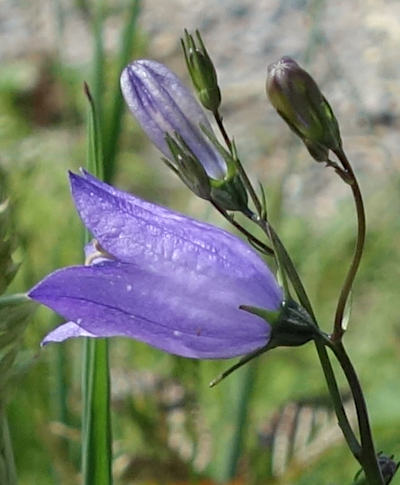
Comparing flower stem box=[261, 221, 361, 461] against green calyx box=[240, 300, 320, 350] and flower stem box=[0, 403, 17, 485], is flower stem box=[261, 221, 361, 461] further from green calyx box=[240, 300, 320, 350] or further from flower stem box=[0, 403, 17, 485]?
flower stem box=[0, 403, 17, 485]

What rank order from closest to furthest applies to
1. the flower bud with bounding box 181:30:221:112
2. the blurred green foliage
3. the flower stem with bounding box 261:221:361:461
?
the flower stem with bounding box 261:221:361:461 < the flower bud with bounding box 181:30:221:112 < the blurred green foliage

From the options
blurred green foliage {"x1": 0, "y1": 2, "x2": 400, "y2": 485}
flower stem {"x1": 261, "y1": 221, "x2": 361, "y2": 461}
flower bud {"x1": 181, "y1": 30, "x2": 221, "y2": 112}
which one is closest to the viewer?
flower stem {"x1": 261, "y1": 221, "x2": 361, "y2": 461}

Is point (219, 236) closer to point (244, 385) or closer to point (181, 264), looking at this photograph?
point (181, 264)

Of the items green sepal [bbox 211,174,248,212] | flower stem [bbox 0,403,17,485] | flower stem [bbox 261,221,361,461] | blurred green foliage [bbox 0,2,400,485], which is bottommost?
blurred green foliage [bbox 0,2,400,485]

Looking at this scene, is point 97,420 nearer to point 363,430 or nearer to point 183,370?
point 363,430

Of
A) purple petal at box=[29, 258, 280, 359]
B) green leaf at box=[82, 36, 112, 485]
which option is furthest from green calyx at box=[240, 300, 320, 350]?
green leaf at box=[82, 36, 112, 485]

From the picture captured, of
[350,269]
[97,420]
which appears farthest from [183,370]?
[350,269]

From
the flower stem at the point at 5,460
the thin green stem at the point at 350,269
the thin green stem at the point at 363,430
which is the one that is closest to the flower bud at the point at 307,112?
the thin green stem at the point at 350,269

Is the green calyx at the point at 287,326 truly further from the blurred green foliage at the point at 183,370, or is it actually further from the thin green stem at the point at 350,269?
the blurred green foliage at the point at 183,370
